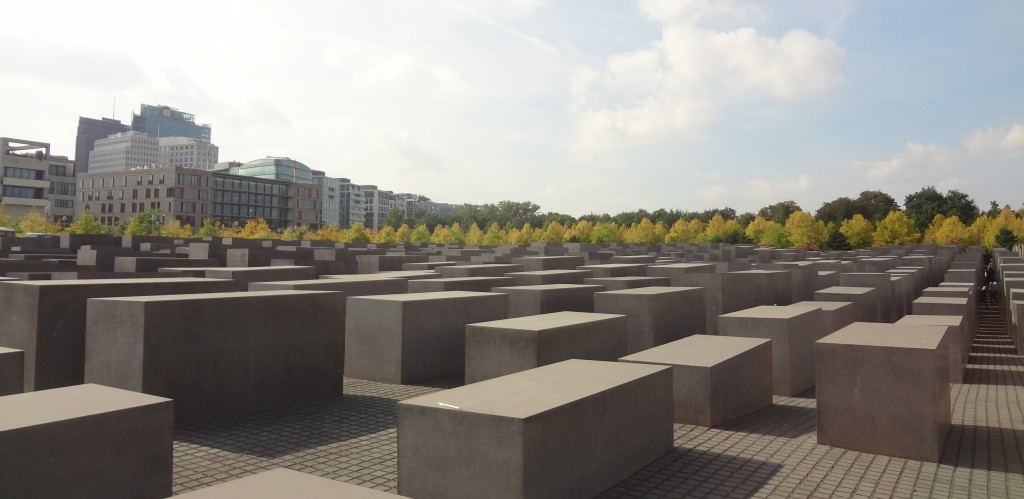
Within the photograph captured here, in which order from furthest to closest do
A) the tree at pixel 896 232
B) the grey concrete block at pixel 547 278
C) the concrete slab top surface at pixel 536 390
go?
the tree at pixel 896 232
the grey concrete block at pixel 547 278
the concrete slab top surface at pixel 536 390

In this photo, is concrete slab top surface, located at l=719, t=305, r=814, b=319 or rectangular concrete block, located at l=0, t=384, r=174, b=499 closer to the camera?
rectangular concrete block, located at l=0, t=384, r=174, b=499

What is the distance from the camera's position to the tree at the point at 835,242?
61062mm

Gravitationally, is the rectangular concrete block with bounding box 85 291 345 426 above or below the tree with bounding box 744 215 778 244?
below

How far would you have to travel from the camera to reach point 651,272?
63.2 feet

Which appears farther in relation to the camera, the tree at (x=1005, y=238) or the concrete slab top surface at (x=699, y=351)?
the tree at (x=1005, y=238)

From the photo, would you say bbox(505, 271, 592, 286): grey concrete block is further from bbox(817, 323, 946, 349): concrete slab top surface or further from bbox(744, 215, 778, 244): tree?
bbox(744, 215, 778, 244): tree

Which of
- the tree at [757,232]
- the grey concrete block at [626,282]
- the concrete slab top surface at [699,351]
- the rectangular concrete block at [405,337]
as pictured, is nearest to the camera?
the concrete slab top surface at [699,351]

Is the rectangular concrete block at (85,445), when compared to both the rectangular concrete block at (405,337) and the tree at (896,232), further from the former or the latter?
the tree at (896,232)

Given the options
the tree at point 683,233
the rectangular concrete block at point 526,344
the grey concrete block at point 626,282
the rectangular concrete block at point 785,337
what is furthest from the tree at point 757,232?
the rectangular concrete block at point 526,344

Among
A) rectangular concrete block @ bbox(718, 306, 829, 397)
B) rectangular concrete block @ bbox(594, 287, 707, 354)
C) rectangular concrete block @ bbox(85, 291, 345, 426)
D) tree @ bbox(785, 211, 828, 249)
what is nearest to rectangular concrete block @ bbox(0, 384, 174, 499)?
rectangular concrete block @ bbox(85, 291, 345, 426)

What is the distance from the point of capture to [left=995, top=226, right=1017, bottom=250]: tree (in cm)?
6075

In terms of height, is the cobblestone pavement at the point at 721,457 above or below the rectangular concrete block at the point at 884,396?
below

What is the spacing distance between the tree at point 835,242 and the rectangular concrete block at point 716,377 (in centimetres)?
5745

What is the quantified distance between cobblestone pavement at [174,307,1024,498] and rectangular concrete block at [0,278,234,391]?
7.64 ft
